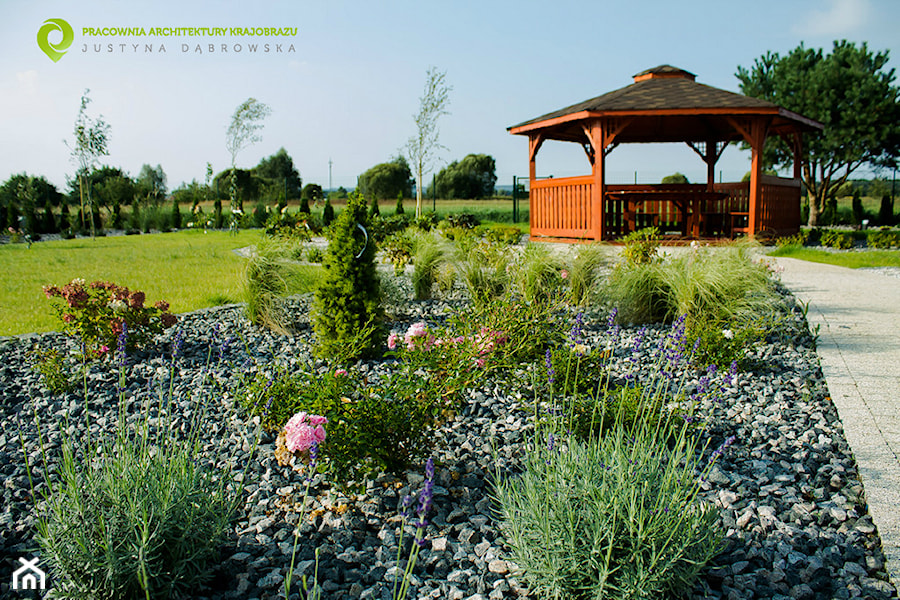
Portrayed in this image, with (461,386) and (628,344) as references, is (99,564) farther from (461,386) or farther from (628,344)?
(628,344)

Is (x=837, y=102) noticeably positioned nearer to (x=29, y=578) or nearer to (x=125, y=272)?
(x=125, y=272)

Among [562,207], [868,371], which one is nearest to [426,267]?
[868,371]

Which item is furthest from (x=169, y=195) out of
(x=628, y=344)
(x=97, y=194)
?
(x=628, y=344)

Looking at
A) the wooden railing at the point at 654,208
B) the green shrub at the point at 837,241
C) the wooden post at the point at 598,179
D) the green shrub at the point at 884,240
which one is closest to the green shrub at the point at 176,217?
the wooden railing at the point at 654,208

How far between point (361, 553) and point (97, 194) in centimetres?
2622

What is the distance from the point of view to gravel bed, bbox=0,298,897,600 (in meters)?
1.69

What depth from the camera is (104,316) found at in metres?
3.79

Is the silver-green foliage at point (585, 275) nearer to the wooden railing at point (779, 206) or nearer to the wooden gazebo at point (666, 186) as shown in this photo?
the wooden gazebo at point (666, 186)

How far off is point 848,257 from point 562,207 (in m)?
4.82

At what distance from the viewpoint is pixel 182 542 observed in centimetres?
161

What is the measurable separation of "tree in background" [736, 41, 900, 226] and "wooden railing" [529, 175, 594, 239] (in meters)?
13.1

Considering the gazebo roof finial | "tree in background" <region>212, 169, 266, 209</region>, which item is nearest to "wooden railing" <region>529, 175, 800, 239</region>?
the gazebo roof finial

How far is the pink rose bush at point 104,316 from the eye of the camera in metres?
3.74

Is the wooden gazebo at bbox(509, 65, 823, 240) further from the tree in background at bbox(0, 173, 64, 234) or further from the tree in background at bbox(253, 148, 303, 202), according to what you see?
the tree in background at bbox(253, 148, 303, 202)
